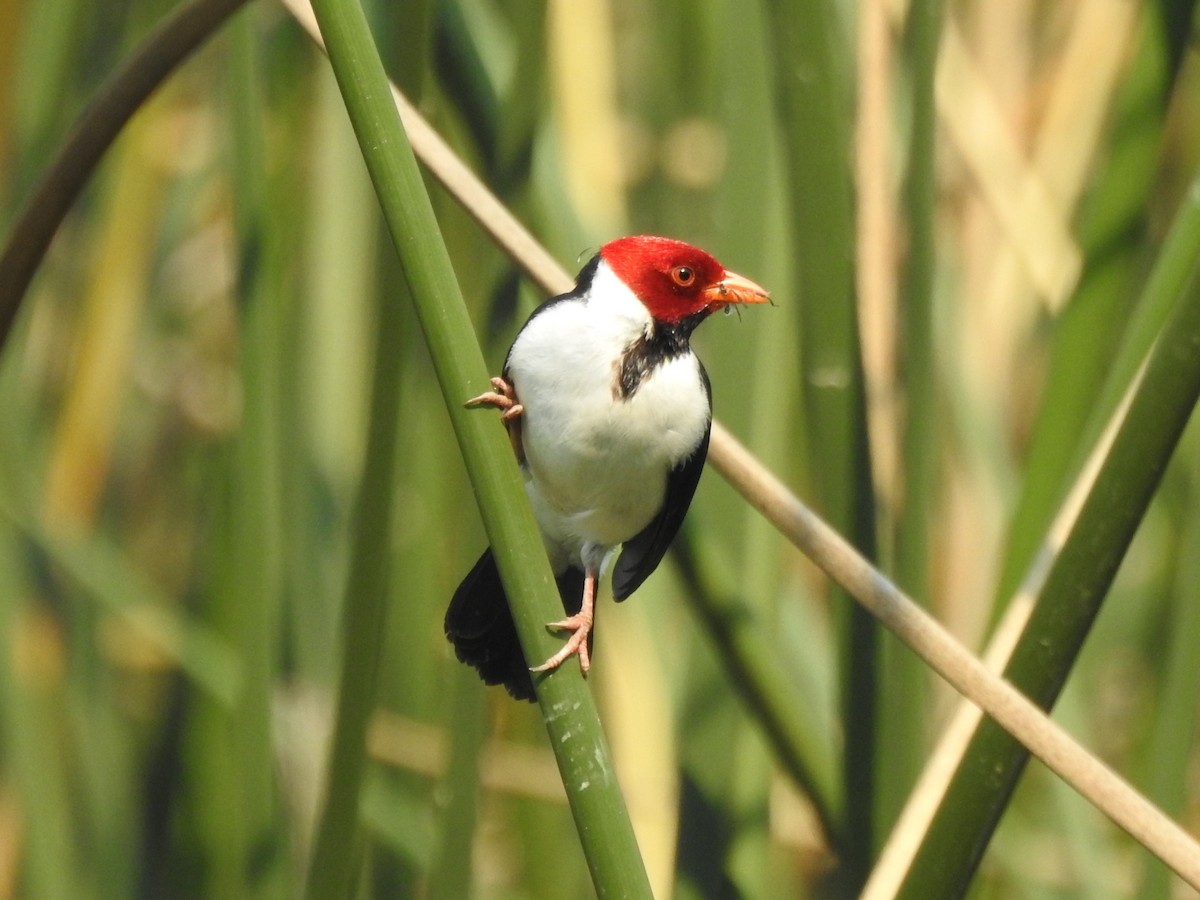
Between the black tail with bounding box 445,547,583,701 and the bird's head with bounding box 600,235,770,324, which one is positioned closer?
the black tail with bounding box 445,547,583,701

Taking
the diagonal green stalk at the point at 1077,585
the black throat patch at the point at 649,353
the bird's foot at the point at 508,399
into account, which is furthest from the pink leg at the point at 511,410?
the diagonal green stalk at the point at 1077,585

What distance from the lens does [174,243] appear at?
8.61 feet

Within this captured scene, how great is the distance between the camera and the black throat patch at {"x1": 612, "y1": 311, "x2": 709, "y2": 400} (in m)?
1.56

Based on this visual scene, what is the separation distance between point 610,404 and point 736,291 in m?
0.19

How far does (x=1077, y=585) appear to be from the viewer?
3.30 feet

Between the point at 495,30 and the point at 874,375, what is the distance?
2.06ft

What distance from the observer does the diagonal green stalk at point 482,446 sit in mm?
938

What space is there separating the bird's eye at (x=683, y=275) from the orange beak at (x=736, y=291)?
32 mm

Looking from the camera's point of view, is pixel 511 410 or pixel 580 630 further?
pixel 511 410

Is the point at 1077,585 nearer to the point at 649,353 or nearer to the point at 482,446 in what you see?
A: the point at 482,446

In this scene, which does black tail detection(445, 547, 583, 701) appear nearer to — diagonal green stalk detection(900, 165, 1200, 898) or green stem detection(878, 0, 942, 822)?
green stem detection(878, 0, 942, 822)

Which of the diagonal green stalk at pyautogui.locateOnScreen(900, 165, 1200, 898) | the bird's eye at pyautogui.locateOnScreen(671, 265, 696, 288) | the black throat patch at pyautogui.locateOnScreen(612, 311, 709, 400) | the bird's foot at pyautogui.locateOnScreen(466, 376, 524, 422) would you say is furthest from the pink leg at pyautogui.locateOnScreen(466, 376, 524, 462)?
the diagonal green stalk at pyautogui.locateOnScreen(900, 165, 1200, 898)

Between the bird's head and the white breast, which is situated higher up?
the bird's head

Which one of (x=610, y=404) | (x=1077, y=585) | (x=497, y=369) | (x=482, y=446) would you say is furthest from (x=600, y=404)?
(x=1077, y=585)
